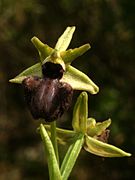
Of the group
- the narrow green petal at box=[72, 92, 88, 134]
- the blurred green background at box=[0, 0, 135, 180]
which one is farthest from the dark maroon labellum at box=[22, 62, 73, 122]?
the blurred green background at box=[0, 0, 135, 180]

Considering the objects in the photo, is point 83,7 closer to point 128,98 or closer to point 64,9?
point 64,9

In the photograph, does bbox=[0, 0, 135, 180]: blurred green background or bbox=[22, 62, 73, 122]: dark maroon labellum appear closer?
bbox=[22, 62, 73, 122]: dark maroon labellum

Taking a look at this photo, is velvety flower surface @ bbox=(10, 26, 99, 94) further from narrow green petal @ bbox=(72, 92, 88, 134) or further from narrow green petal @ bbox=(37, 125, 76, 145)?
narrow green petal @ bbox=(37, 125, 76, 145)

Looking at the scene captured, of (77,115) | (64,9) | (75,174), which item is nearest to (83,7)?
(64,9)

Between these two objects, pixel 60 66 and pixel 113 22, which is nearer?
pixel 60 66

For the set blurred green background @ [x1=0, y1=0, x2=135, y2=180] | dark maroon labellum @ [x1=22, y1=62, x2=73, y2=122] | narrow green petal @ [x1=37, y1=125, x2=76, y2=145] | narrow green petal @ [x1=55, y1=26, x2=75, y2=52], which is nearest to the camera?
dark maroon labellum @ [x1=22, y1=62, x2=73, y2=122]

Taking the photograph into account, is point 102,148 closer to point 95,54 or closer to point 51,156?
point 51,156
